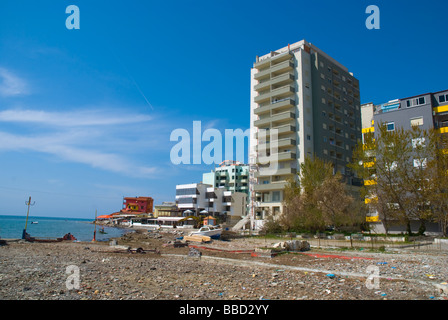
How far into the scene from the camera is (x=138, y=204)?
124750mm

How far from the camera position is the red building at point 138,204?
12300 cm

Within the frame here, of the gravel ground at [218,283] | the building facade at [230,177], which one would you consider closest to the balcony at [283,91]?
the gravel ground at [218,283]

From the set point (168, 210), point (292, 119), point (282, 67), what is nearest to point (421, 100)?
point (292, 119)

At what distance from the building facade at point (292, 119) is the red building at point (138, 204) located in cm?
7768

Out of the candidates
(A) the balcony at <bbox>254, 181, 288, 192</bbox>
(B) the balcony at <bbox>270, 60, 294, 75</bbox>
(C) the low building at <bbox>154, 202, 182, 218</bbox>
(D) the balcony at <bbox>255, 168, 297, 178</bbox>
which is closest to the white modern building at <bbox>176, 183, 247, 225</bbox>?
(C) the low building at <bbox>154, 202, 182, 218</bbox>

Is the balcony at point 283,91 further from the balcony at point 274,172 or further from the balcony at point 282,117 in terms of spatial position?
the balcony at point 274,172

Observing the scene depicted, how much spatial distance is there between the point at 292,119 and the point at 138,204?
8841cm

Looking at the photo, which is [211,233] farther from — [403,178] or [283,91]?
[283,91]

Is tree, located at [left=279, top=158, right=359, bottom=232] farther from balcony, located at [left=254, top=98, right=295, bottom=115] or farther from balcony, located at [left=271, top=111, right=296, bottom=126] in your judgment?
balcony, located at [left=254, top=98, right=295, bottom=115]

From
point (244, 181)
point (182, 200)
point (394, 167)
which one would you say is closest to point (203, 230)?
point (394, 167)

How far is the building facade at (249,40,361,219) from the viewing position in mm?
55656

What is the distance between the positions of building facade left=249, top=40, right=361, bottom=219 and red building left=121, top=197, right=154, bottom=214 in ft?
A: 255

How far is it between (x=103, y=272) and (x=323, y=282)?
392 inches
